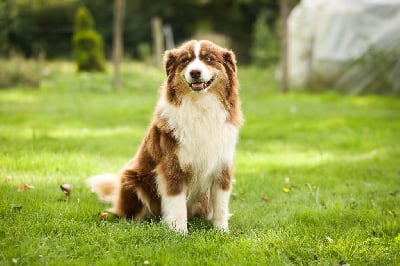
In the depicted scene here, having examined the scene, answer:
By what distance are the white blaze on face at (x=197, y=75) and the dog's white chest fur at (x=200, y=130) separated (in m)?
0.12

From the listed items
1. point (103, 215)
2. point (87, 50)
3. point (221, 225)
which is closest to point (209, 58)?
point (221, 225)

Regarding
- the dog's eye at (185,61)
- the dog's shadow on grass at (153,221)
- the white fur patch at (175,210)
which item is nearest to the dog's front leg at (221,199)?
the dog's shadow on grass at (153,221)

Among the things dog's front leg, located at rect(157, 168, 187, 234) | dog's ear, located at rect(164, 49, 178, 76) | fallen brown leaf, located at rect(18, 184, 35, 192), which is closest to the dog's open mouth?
dog's ear, located at rect(164, 49, 178, 76)

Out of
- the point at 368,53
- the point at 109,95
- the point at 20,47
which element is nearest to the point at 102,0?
the point at 20,47

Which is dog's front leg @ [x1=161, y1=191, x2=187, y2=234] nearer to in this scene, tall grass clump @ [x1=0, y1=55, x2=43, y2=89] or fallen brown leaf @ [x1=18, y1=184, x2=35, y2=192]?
fallen brown leaf @ [x1=18, y1=184, x2=35, y2=192]

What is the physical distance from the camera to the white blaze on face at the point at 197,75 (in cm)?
400

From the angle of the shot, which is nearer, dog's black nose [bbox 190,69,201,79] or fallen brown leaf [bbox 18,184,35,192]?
dog's black nose [bbox 190,69,201,79]

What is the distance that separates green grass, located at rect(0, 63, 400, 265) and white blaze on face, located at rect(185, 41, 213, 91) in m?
1.19

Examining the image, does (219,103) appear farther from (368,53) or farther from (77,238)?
(368,53)

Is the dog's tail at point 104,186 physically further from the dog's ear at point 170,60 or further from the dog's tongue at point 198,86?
the dog's tongue at point 198,86

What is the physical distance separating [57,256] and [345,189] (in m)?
3.60

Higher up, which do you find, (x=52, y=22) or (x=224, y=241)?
(x=52, y=22)

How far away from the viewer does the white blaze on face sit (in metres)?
4.00

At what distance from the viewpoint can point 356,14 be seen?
607 inches
